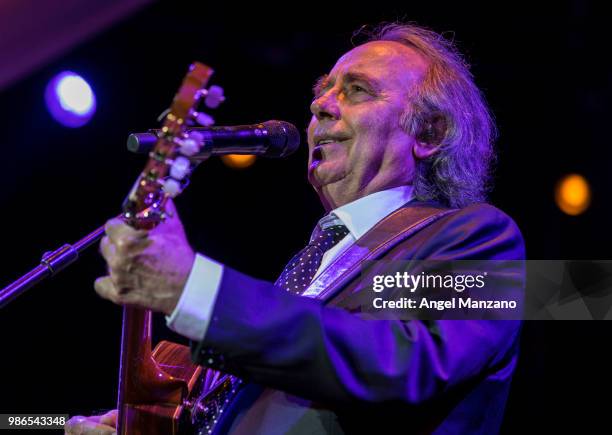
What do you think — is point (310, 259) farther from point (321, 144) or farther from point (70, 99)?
point (70, 99)

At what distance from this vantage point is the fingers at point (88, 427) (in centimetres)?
233

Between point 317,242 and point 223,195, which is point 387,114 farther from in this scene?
point 223,195

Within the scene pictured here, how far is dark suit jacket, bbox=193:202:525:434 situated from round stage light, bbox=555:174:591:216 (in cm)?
331

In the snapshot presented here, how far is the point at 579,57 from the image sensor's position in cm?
488

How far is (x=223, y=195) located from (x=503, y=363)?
3582 millimetres

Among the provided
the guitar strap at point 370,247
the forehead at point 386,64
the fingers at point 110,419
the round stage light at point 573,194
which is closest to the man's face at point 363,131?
the forehead at point 386,64

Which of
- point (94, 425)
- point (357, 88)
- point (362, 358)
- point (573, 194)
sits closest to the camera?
point (362, 358)

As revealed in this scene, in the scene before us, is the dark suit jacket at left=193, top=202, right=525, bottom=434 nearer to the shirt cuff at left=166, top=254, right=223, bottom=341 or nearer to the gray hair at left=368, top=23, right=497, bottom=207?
the shirt cuff at left=166, top=254, right=223, bottom=341

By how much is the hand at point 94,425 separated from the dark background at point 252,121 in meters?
2.35

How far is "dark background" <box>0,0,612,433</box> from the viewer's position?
4754 mm

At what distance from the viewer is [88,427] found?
2.37m

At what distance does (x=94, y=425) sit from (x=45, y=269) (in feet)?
2.02

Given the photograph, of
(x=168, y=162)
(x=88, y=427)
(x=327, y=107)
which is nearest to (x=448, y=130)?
(x=327, y=107)

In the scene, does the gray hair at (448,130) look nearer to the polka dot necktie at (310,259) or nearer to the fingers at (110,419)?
the polka dot necktie at (310,259)
